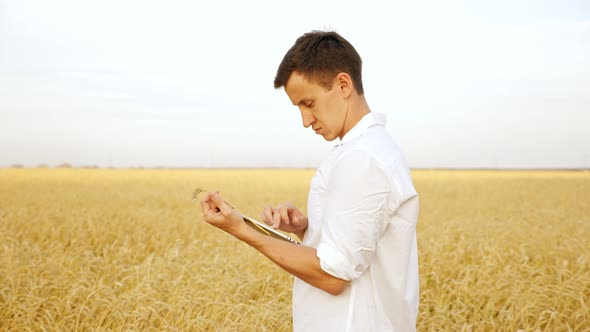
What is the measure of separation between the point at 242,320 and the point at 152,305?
0.70 metres

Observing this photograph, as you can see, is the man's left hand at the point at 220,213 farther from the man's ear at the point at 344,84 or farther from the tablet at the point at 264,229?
the man's ear at the point at 344,84

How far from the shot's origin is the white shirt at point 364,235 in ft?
4.19

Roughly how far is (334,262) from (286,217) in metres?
0.40

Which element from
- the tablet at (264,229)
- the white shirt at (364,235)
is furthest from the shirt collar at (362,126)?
the tablet at (264,229)

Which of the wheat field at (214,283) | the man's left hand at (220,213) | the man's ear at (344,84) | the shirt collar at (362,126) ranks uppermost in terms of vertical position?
the man's ear at (344,84)

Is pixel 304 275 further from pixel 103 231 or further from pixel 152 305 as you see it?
pixel 103 231

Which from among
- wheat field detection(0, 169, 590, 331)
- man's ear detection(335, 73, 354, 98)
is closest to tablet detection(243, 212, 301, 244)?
man's ear detection(335, 73, 354, 98)

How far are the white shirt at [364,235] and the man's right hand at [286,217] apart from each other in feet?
0.47

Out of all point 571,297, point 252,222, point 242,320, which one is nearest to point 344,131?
point 252,222

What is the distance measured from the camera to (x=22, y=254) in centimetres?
A: 500

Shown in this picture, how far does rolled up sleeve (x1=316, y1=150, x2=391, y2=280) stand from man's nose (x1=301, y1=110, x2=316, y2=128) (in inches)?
8.4

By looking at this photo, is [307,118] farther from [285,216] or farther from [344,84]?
[285,216]

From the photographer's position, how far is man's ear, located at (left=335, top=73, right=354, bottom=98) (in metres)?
1.43

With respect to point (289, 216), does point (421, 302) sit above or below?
below
